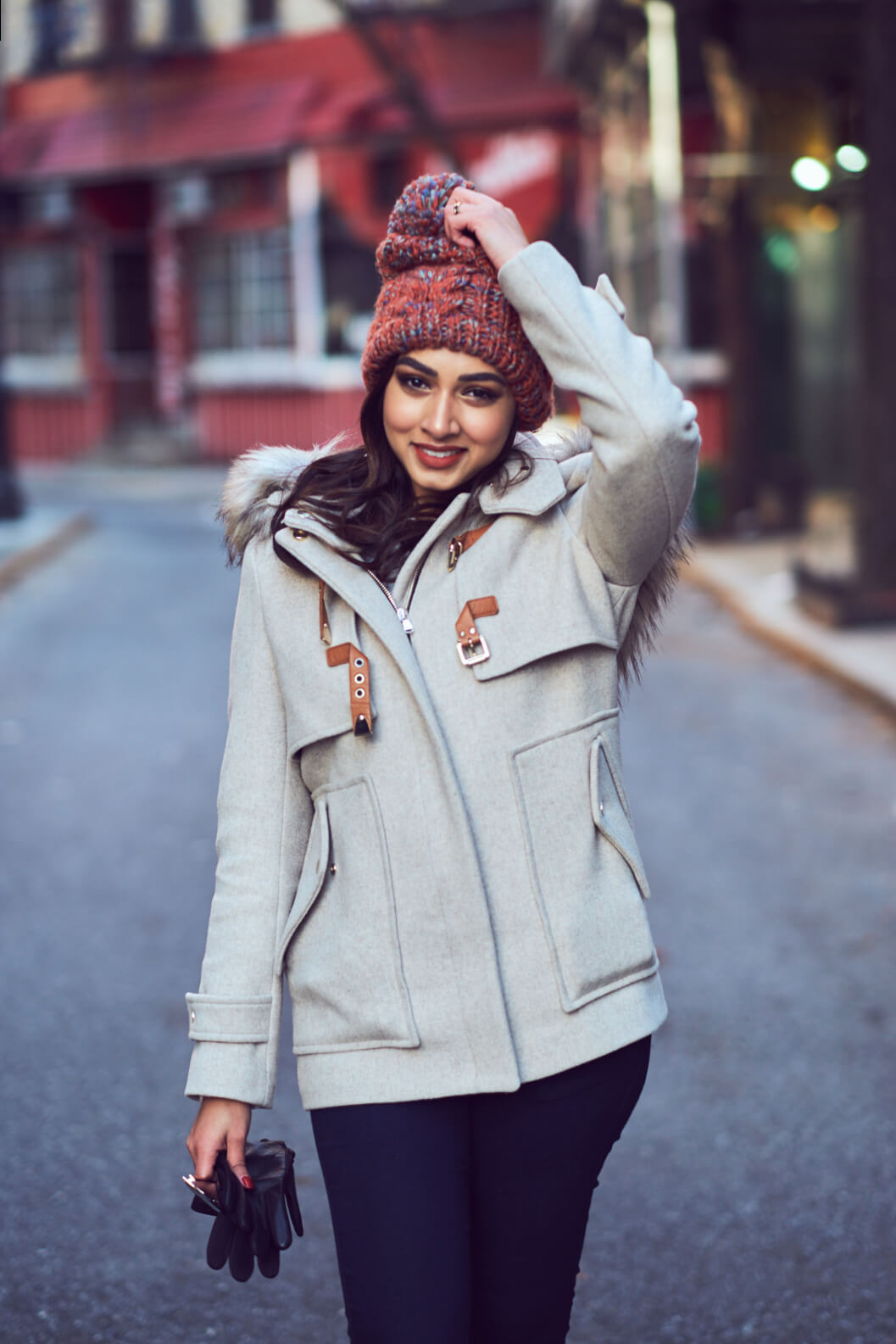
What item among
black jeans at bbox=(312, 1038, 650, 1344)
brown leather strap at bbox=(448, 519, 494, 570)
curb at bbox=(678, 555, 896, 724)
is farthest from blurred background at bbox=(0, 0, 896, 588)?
black jeans at bbox=(312, 1038, 650, 1344)

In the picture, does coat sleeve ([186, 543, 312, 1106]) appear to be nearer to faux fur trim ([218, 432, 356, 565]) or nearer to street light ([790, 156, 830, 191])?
faux fur trim ([218, 432, 356, 565])

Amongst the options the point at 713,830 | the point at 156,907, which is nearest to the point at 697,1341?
the point at 156,907

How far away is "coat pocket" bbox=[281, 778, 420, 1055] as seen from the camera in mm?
1959

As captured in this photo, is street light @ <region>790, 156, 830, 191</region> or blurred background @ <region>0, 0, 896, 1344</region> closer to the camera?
blurred background @ <region>0, 0, 896, 1344</region>

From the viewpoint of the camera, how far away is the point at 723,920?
5344 mm

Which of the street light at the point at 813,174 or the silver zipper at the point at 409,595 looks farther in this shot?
the street light at the point at 813,174

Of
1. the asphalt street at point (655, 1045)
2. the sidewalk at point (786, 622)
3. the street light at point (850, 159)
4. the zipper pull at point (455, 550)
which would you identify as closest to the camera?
the zipper pull at point (455, 550)

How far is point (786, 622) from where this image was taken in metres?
11.1

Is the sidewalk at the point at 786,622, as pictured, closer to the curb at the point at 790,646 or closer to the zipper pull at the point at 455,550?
the curb at the point at 790,646

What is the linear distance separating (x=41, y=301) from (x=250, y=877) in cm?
2916

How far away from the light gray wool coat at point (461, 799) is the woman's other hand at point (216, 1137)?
24 millimetres

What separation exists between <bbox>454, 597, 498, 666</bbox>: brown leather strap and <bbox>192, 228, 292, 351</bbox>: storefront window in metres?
24.6

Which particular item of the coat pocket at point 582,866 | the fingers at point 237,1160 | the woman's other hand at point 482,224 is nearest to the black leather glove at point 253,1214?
the fingers at point 237,1160

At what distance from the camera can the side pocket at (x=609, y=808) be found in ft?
6.57
